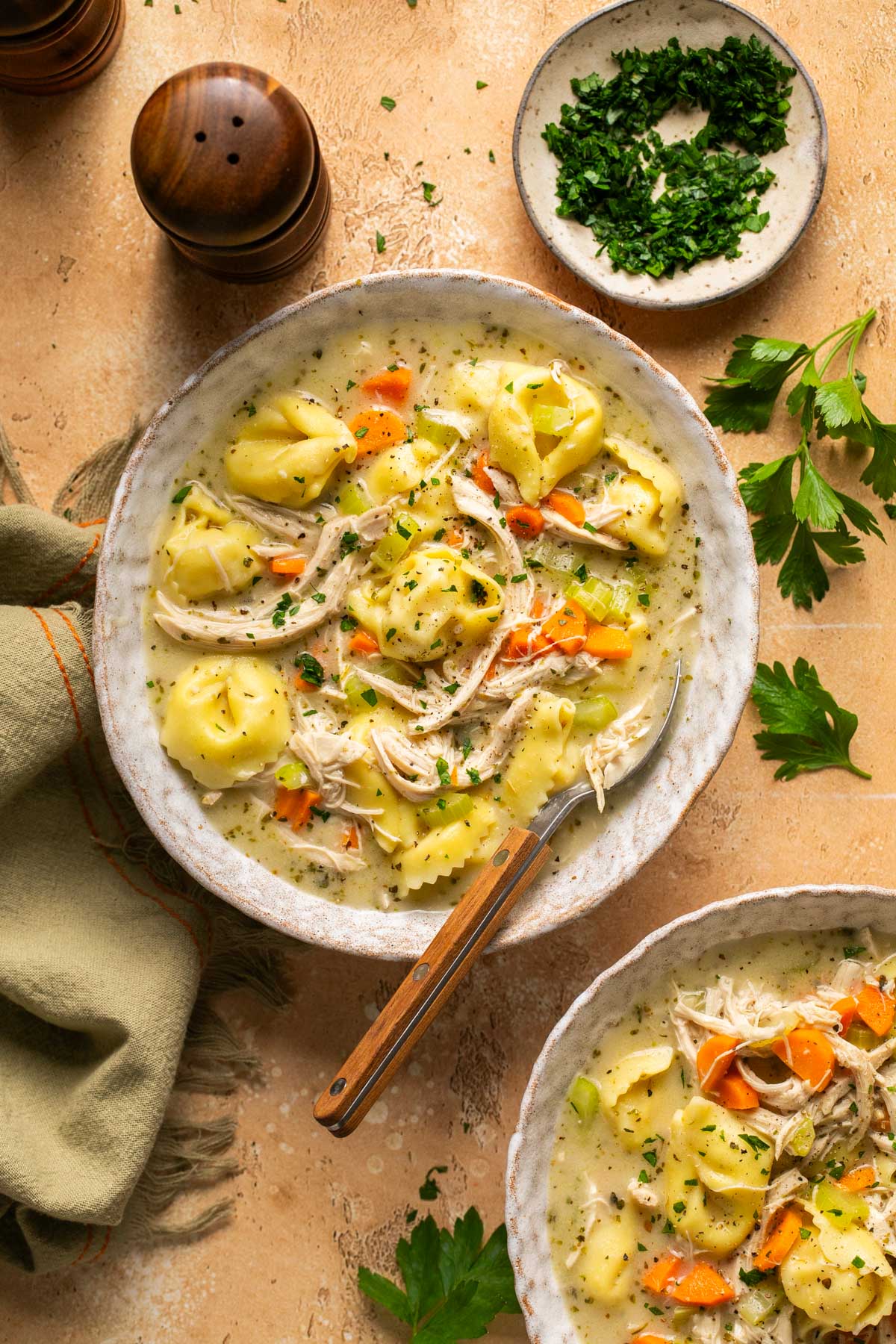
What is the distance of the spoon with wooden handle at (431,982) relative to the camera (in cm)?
305

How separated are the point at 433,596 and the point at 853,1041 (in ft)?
6.25

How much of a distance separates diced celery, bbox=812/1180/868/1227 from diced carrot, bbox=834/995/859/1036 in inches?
18.8

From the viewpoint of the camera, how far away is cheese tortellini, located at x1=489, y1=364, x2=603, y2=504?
3.28 metres

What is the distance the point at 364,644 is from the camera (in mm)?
3383

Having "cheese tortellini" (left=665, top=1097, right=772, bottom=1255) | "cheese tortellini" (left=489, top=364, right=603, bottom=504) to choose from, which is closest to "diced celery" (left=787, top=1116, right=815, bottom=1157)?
"cheese tortellini" (left=665, top=1097, right=772, bottom=1255)

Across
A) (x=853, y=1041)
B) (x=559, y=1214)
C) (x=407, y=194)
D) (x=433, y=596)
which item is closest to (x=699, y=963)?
(x=853, y=1041)

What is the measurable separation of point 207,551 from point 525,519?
3.23ft

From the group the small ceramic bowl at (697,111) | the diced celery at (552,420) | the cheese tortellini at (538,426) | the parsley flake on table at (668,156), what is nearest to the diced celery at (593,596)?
the cheese tortellini at (538,426)

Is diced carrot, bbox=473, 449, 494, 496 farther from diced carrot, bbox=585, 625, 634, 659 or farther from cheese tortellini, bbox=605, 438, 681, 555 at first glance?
diced carrot, bbox=585, 625, 634, 659

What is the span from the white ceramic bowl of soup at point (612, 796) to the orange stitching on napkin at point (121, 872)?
32cm

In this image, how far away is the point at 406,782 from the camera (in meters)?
3.30

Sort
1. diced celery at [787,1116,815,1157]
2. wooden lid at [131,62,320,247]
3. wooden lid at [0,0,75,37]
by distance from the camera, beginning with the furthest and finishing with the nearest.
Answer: diced celery at [787,1116,815,1157]
wooden lid at [0,0,75,37]
wooden lid at [131,62,320,247]

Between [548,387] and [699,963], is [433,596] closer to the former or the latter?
[548,387]

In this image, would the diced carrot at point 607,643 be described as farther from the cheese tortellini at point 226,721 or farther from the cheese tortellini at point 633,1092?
the cheese tortellini at point 633,1092
